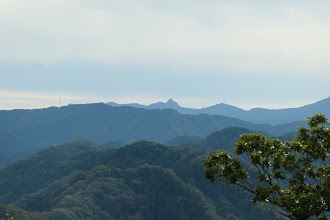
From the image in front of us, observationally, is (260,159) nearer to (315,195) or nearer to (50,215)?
(315,195)

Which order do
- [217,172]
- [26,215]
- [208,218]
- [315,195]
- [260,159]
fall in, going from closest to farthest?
[315,195]
[260,159]
[217,172]
[26,215]
[208,218]

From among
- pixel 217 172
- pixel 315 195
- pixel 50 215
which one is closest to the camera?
pixel 315 195

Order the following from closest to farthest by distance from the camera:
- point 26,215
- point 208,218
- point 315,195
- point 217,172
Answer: point 315,195
point 217,172
point 26,215
point 208,218

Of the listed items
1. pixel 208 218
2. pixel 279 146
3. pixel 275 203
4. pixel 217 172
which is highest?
pixel 279 146

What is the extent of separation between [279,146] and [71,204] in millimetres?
181205

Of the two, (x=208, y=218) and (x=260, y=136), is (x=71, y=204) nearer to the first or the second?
(x=208, y=218)

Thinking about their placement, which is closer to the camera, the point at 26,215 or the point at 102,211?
the point at 26,215

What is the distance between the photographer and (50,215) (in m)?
162

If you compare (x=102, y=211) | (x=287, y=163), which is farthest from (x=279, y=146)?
(x=102, y=211)

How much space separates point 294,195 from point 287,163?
2.07 m

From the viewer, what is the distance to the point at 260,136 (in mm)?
21891

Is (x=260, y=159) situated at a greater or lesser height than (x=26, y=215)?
greater

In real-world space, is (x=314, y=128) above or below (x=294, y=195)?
above

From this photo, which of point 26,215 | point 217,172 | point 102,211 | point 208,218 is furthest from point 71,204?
point 217,172
